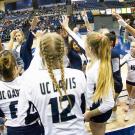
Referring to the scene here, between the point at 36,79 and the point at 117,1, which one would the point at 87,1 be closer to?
the point at 117,1

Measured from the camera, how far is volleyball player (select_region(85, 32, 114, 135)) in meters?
2.56

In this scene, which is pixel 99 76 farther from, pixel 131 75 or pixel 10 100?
pixel 131 75

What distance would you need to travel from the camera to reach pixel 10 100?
2.50m

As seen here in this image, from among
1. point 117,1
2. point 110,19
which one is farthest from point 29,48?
point 117,1

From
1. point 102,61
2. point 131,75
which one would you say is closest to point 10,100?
point 102,61

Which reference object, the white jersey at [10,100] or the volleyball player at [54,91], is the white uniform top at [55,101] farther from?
the white jersey at [10,100]

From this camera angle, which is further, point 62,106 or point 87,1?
point 87,1

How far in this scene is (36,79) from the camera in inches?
79.0

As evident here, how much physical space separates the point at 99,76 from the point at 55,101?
66 cm

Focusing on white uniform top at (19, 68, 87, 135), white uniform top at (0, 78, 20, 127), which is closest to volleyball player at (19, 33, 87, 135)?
white uniform top at (19, 68, 87, 135)

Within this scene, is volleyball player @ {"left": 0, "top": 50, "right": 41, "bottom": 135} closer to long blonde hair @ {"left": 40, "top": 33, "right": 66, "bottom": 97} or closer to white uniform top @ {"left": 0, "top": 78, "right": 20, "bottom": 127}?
white uniform top @ {"left": 0, "top": 78, "right": 20, "bottom": 127}

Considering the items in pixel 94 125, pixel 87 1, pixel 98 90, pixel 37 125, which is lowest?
pixel 87 1

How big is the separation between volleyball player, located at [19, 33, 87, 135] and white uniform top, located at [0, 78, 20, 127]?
1.37 feet

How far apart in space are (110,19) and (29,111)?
1644 cm
